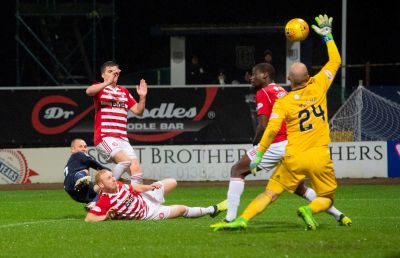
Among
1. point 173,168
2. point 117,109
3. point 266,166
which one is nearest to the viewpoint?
point 266,166

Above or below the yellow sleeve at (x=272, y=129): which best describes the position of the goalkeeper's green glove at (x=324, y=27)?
above

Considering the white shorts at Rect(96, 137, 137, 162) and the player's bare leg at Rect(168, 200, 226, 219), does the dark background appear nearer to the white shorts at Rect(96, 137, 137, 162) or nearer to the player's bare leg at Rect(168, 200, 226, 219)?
the white shorts at Rect(96, 137, 137, 162)

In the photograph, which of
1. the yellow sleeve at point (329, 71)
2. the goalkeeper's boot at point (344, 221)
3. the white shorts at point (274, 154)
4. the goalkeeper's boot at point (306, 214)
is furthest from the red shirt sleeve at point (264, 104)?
the goalkeeper's boot at point (306, 214)

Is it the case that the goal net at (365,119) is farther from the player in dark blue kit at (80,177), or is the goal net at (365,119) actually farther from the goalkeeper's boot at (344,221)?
the goalkeeper's boot at (344,221)

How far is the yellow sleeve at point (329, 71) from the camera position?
1305 centimetres

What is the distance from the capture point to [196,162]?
25672 mm

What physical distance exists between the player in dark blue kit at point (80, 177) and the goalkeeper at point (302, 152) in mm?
3889

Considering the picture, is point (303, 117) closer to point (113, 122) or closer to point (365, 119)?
point (113, 122)

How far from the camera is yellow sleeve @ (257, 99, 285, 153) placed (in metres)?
12.4

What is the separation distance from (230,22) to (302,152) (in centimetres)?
2416

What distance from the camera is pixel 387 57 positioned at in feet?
130

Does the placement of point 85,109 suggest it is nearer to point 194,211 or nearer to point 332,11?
point 194,211

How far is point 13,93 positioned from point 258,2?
14172 mm

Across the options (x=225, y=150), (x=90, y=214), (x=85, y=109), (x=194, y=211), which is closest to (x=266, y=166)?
(x=194, y=211)
